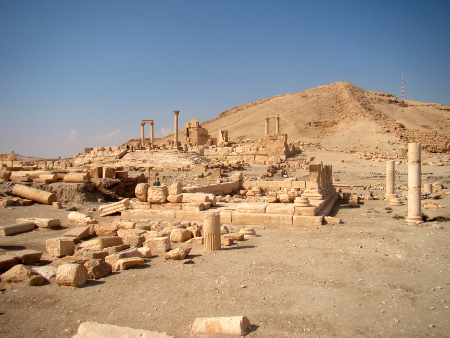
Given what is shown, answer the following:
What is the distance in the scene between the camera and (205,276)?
4992 mm

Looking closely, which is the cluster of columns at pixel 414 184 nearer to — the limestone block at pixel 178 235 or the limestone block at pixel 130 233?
the limestone block at pixel 178 235

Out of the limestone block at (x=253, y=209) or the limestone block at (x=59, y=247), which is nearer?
the limestone block at (x=59, y=247)

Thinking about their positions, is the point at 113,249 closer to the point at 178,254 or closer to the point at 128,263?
the point at 128,263

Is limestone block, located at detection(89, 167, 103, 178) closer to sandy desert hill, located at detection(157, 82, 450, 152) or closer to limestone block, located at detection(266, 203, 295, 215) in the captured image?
limestone block, located at detection(266, 203, 295, 215)

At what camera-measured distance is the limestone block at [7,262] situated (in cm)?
507

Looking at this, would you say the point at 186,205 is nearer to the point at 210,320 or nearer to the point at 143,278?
the point at 143,278

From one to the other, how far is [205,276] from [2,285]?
281 centimetres

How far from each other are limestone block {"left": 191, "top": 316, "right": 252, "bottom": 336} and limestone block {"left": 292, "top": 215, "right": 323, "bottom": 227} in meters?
5.57

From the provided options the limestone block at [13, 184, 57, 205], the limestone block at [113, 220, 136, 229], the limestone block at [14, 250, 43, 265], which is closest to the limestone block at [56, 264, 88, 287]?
the limestone block at [14, 250, 43, 265]

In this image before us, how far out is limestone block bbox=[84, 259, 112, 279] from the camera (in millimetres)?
4941

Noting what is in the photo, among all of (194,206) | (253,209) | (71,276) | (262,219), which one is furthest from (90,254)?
(253,209)

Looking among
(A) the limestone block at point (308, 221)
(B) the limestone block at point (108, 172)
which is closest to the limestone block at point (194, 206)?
(A) the limestone block at point (308, 221)

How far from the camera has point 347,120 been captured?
6331cm

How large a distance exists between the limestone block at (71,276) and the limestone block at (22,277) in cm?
28
